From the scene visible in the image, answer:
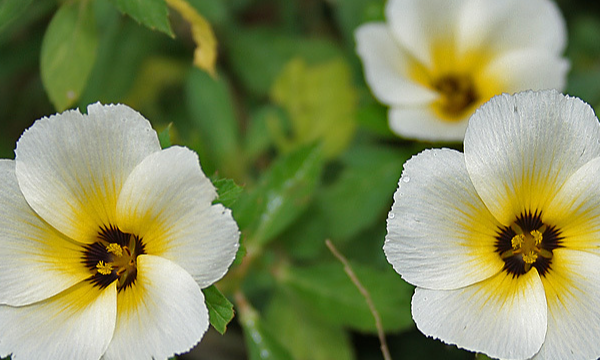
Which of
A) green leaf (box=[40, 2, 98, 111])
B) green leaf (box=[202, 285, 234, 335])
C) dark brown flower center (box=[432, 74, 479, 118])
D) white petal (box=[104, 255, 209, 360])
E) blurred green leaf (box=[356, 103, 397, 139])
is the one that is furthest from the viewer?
blurred green leaf (box=[356, 103, 397, 139])

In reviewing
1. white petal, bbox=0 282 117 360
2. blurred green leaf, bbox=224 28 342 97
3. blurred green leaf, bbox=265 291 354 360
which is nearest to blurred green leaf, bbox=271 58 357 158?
blurred green leaf, bbox=224 28 342 97

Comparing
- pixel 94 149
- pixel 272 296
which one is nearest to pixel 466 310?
pixel 94 149

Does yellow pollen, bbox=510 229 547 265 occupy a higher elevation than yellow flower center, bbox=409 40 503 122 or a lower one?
lower

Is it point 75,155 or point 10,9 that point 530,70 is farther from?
point 10,9

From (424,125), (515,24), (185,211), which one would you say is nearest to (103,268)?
(185,211)

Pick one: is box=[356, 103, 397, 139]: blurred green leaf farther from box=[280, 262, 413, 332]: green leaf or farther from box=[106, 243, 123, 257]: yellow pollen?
box=[106, 243, 123, 257]: yellow pollen

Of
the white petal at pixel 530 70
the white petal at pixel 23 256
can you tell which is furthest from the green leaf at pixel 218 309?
the white petal at pixel 530 70

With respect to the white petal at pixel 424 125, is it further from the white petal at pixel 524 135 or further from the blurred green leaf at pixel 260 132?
the blurred green leaf at pixel 260 132
